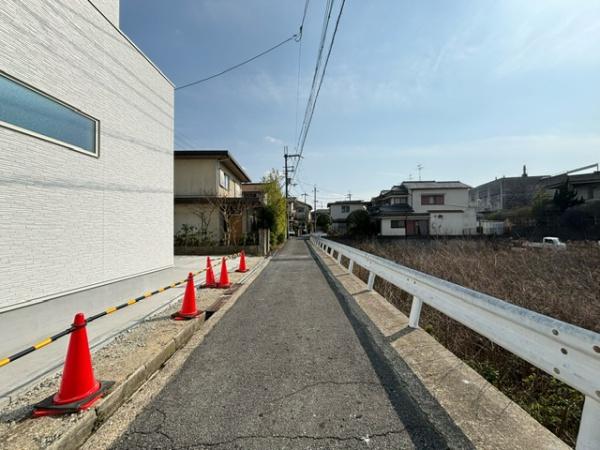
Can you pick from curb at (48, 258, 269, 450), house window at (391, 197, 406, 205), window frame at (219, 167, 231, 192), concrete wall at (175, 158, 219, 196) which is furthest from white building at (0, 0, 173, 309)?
house window at (391, 197, 406, 205)

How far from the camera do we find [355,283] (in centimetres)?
675

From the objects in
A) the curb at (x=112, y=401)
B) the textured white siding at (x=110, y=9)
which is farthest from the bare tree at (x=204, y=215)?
the curb at (x=112, y=401)

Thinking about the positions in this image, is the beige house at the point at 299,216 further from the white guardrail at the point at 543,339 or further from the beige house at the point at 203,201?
the white guardrail at the point at 543,339

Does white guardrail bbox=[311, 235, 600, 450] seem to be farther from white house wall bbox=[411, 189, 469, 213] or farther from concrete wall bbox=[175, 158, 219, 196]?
white house wall bbox=[411, 189, 469, 213]

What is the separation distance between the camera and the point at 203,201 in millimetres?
16047

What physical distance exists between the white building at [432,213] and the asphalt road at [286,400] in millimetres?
31653

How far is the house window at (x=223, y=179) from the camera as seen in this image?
17281mm

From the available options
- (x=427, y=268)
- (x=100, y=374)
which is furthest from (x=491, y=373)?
(x=427, y=268)

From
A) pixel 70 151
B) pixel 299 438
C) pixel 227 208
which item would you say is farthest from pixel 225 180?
pixel 299 438

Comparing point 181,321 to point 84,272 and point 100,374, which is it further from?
point 84,272

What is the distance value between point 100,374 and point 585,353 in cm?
346

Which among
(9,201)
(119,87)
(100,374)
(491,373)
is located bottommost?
(491,373)

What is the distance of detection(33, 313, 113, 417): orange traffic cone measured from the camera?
202 centimetres

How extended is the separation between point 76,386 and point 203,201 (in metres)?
14.6
